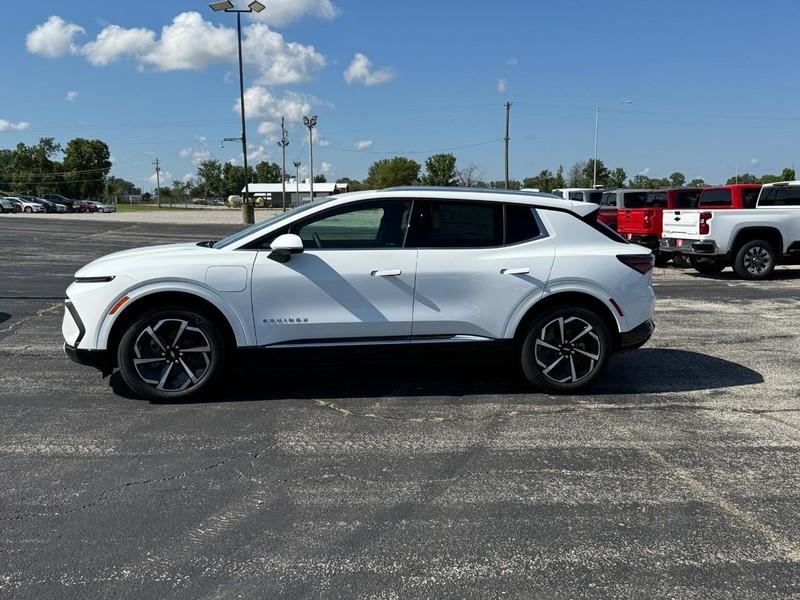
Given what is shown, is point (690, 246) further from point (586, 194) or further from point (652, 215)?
point (586, 194)

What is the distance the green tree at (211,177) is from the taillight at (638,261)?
146268mm

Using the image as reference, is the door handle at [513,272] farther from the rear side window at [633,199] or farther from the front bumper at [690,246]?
the rear side window at [633,199]

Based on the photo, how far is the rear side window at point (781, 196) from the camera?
13.7 meters

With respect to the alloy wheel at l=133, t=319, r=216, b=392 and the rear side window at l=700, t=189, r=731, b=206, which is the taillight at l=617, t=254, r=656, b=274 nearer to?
the alloy wheel at l=133, t=319, r=216, b=392

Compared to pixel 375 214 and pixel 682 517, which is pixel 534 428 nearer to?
pixel 682 517

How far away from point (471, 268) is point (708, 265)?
10.8 metres

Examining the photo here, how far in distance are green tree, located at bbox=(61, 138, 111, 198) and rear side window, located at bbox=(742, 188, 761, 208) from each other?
11673cm

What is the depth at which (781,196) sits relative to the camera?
1380 centimetres

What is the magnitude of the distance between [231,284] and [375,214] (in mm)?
1251

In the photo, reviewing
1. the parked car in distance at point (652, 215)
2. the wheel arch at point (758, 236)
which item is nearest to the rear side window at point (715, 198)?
the parked car in distance at point (652, 215)

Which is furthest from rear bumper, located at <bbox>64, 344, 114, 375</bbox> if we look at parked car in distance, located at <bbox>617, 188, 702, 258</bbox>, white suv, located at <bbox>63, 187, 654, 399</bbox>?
parked car in distance, located at <bbox>617, 188, 702, 258</bbox>

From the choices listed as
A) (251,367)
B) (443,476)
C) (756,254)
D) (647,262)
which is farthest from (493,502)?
(756,254)

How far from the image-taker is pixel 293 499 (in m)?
3.55

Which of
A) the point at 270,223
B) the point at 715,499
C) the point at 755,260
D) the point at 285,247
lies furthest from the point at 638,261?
the point at 755,260
